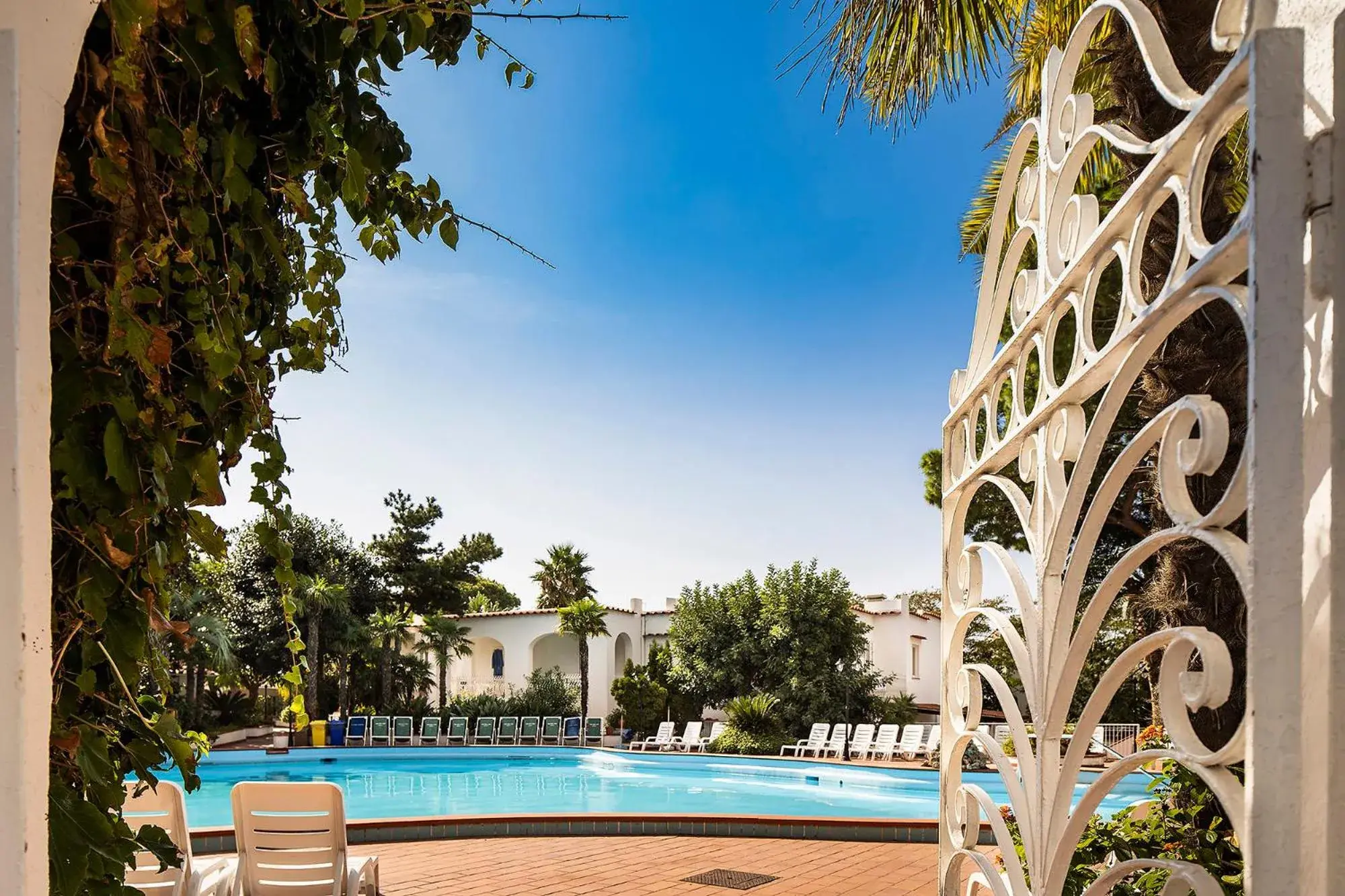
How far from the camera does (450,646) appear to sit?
25.7 m

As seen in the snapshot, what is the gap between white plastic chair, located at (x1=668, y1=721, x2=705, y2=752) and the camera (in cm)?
1937

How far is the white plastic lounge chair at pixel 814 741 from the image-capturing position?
58.6 feet

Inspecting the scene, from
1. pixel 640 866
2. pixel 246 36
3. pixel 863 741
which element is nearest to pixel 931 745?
pixel 863 741

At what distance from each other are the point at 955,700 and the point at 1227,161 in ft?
6.47

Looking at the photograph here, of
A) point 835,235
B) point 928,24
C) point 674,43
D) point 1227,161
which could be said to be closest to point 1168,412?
point 1227,161

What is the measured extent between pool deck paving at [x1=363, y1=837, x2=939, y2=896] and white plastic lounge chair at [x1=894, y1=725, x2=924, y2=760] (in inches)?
364

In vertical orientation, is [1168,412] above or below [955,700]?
above

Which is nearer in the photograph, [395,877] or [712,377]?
[395,877]

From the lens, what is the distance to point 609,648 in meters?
25.8

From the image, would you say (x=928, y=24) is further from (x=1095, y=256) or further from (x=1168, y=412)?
(x=1168, y=412)

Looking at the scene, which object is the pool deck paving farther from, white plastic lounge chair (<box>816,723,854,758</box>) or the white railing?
the white railing

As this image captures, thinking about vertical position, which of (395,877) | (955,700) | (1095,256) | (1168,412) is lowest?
(395,877)

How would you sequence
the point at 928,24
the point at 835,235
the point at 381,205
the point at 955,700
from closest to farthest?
1. the point at 381,205
2. the point at 955,700
3. the point at 928,24
4. the point at 835,235

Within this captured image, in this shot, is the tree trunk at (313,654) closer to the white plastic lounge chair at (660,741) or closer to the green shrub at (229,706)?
the green shrub at (229,706)
